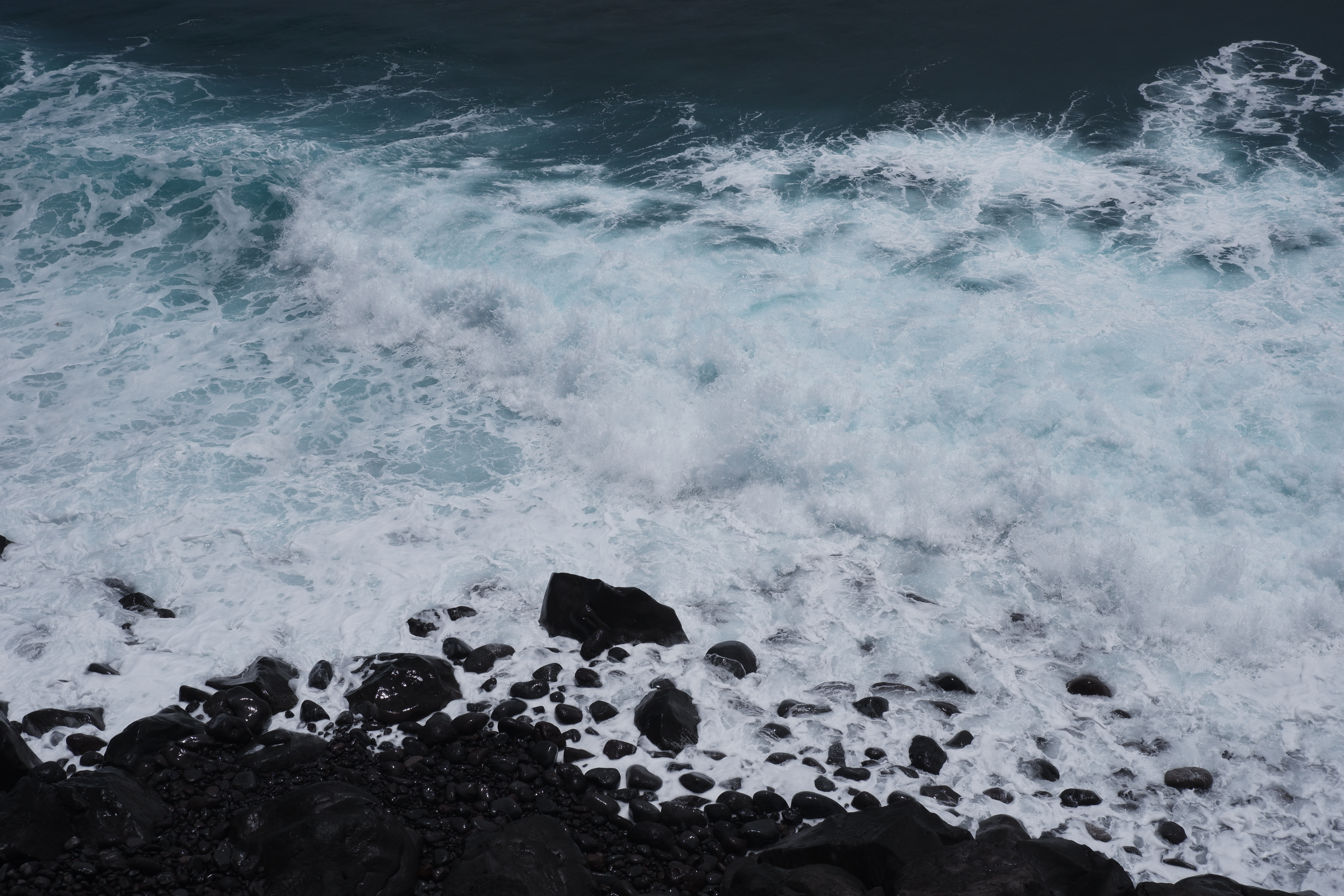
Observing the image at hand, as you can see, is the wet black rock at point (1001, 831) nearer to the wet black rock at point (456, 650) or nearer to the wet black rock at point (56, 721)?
the wet black rock at point (456, 650)

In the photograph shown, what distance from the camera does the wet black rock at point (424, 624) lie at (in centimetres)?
741

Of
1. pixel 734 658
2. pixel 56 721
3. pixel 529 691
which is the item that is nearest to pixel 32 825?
pixel 56 721

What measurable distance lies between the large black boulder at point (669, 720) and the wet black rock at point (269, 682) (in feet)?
8.60

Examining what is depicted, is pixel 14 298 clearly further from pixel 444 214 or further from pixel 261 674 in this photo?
pixel 261 674

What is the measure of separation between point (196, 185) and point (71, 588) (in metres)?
10.2

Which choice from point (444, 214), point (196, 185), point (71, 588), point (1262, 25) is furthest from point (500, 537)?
point (1262, 25)

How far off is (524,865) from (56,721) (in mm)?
3786

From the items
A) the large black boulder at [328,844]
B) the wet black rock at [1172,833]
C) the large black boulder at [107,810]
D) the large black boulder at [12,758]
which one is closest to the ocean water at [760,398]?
the wet black rock at [1172,833]

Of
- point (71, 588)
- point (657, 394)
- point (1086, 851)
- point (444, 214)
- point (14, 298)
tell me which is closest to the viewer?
point (1086, 851)

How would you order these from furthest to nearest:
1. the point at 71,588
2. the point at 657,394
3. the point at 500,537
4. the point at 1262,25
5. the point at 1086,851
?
the point at 1262,25 → the point at 657,394 → the point at 500,537 → the point at 71,588 → the point at 1086,851

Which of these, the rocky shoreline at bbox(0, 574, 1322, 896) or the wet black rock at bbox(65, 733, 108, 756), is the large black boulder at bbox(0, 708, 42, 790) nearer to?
the rocky shoreline at bbox(0, 574, 1322, 896)

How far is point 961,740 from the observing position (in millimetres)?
6387

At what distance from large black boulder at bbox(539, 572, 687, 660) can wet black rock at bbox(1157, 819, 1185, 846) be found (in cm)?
356

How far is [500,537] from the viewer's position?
8.61m
